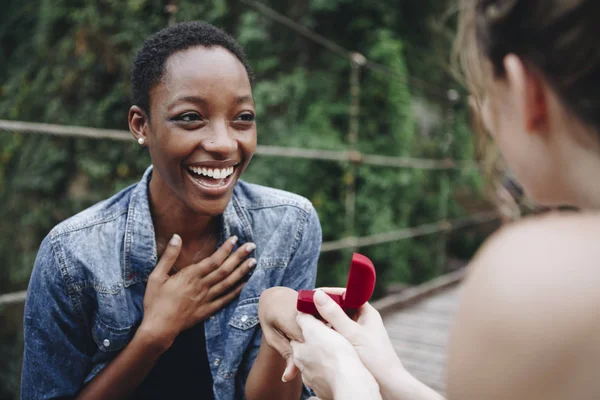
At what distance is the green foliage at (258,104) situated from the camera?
366 cm

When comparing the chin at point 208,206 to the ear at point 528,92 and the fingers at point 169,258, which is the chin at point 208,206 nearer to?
the fingers at point 169,258

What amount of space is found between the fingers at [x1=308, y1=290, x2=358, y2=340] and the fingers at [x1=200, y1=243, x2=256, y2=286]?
0.36 metres

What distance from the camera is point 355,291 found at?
1.07m

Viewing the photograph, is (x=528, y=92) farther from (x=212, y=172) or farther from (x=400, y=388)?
(x=212, y=172)

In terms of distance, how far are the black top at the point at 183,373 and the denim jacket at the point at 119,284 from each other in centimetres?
5

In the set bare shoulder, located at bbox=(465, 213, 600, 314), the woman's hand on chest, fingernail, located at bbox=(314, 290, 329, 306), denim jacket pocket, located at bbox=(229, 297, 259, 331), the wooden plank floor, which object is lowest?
the wooden plank floor

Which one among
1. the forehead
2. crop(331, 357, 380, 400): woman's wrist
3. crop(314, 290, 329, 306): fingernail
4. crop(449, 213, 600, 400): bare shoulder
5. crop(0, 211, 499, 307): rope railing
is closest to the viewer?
crop(449, 213, 600, 400): bare shoulder

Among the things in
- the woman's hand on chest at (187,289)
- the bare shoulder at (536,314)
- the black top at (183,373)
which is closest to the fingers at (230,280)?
the woman's hand on chest at (187,289)

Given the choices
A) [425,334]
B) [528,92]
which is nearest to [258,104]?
[425,334]

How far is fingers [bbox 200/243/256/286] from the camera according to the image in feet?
4.43

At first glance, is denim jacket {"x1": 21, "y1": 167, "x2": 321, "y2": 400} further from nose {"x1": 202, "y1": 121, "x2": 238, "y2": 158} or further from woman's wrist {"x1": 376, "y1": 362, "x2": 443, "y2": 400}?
woman's wrist {"x1": 376, "y1": 362, "x2": 443, "y2": 400}

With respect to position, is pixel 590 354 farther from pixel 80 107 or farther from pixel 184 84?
pixel 80 107

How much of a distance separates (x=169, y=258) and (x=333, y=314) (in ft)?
1.58

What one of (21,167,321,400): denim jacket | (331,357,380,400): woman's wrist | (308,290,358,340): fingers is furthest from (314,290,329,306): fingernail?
(21,167,321,400): denim jacket
